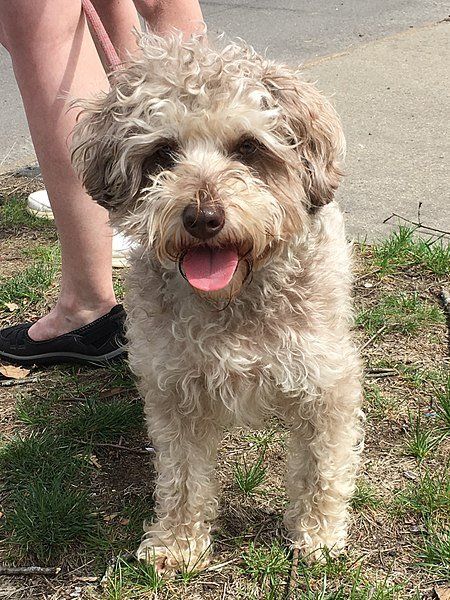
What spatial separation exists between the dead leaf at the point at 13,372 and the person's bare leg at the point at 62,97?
440 mm

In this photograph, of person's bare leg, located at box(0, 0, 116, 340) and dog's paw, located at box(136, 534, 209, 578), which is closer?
dog's paw, located at box(136, 534, 209, 578)

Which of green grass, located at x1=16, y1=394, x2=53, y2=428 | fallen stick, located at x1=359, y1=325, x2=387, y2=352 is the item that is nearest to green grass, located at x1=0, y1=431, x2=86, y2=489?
green grass, located at x1=16, y1=394, x2=53, y2=428

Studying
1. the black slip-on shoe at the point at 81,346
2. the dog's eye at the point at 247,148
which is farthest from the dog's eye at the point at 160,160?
the black slip-on shoe at the point at 81,346

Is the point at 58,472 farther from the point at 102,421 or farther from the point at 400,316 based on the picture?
the point at 400,316

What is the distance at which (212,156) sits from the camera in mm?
2504

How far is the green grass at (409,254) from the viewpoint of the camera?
4.43 m

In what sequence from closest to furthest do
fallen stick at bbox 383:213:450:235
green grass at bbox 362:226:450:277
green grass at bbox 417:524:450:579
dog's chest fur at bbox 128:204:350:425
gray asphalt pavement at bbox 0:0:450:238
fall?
dog's chest fur at bbox 128:204:350:425
green grass at bbox 417:524:450:579
green grass at bbox 362:226:450:277
fallen stick at bbox 383:213:450:235
gray asphalt pavement at bbox 0:0:450:238

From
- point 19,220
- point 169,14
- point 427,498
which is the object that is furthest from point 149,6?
point 427,498

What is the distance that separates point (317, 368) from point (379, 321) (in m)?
1.46

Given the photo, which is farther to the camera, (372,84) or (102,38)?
(372,84)

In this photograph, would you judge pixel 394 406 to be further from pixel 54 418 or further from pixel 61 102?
pixel 61 102

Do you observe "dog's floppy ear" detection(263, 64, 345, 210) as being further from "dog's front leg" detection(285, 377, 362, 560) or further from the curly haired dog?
"dog's front leg" detection(285, 377, 362, 560)

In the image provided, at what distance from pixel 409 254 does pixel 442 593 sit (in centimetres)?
220

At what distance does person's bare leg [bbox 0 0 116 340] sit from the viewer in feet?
11.2
